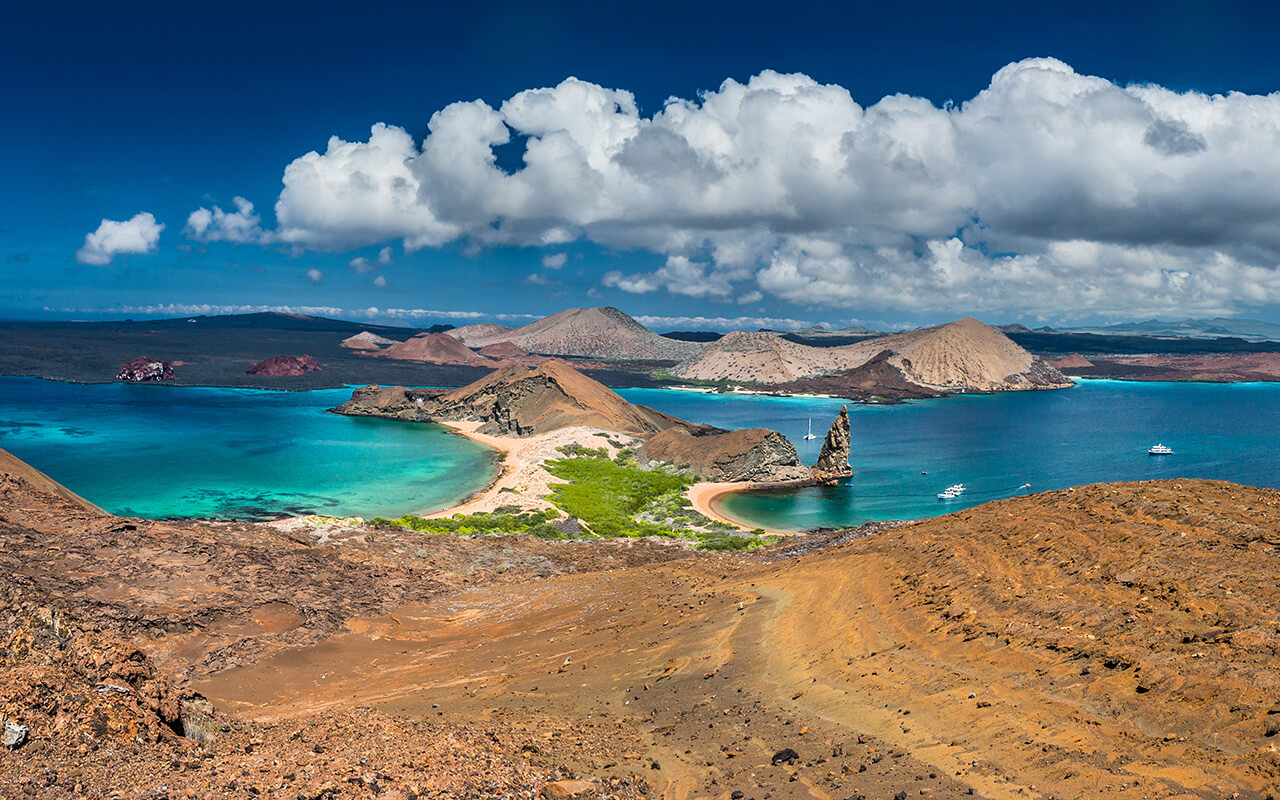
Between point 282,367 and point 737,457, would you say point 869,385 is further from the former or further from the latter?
point 282,367

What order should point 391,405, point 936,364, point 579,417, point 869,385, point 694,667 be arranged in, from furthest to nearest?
point 936,364 < point 869,385 < point 391,405 < point 579,417 < point 694,667

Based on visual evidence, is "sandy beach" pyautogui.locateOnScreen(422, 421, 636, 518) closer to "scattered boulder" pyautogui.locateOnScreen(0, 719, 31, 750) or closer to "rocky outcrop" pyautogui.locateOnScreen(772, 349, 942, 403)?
"scattered boulder" pyautogui.locateOnScreen(0, 719, 31, 750)

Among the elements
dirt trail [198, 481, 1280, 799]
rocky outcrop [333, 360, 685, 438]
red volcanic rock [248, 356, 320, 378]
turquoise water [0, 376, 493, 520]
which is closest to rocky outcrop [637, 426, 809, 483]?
rocky outcrop [333, 360, 685, 438]

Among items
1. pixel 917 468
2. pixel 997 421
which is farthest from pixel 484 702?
pixel 997 421

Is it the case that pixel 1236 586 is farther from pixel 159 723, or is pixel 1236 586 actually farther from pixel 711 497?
pixel 711 497

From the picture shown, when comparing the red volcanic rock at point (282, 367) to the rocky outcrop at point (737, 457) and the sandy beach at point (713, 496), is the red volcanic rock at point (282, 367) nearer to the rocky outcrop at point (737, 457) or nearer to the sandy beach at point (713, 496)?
the rocky outcrop at point (737, 457)

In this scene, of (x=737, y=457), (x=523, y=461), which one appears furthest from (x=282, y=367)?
(x=737, y=457)
